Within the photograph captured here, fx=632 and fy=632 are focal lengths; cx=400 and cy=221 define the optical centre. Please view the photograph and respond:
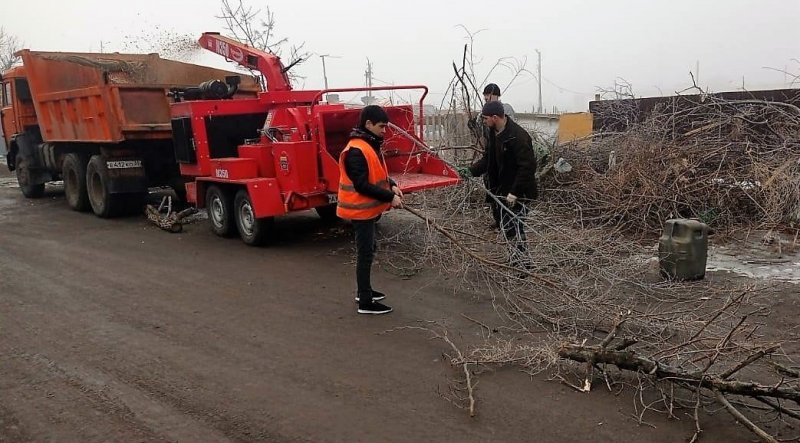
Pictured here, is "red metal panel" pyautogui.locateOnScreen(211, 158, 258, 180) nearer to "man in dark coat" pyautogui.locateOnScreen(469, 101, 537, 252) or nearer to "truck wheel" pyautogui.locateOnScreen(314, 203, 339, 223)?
"truck wheel" pyautogui.locateOnScreen(314, 203, 339, 223)

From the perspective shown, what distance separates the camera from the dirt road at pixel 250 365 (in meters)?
3.50

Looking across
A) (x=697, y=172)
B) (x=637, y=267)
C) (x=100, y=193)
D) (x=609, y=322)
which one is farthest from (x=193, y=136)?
(x=697, y=172)

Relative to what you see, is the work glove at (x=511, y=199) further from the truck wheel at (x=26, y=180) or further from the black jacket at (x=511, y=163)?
the truck wheel at (x=26, y=180)

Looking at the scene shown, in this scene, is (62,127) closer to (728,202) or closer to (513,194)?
(513,194)

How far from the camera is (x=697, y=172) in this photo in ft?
25.9

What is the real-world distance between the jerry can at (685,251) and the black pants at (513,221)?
1.40 meters

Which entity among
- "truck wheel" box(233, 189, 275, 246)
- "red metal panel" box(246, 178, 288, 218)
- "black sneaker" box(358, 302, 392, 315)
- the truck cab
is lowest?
"black sneaker" box(358, 302, 392, 315)

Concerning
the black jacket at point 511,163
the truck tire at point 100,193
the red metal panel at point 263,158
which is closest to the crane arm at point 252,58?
the red metal panel at point 263,158

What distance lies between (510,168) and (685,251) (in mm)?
1815

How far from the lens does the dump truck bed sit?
32.7 ft

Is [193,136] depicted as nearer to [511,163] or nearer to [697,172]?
[511,163]

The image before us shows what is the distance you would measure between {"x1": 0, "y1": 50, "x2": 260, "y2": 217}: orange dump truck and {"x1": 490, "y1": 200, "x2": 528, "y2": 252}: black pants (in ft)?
16.8

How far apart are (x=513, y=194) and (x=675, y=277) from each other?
1705 mm

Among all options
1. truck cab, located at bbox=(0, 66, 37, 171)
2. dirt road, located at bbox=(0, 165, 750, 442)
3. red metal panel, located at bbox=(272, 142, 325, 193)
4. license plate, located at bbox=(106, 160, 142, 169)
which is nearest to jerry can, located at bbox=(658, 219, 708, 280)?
dirt road, located at bbox=(0, 165, 750, 442)
